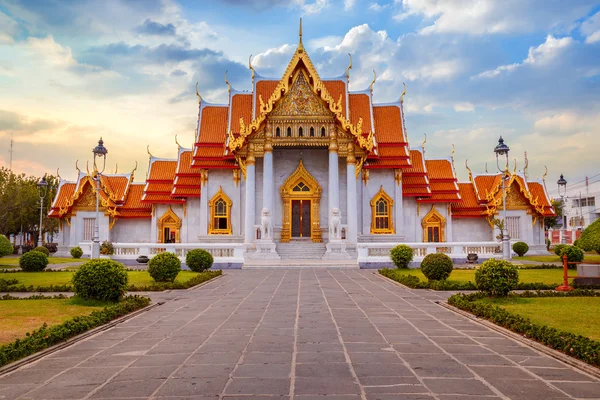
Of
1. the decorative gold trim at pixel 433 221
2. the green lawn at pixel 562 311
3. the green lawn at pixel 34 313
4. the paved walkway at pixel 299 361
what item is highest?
the decorative gold trim at pixel 433 221

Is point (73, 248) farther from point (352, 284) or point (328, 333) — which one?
point (328, 333)

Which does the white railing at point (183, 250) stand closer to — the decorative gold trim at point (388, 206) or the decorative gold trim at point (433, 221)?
the decorative gold trim at point (388, 206)

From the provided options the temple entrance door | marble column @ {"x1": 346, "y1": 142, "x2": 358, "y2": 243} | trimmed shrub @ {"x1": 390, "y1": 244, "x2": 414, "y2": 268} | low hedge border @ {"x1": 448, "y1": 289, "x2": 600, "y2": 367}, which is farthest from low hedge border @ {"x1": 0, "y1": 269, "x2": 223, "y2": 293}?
the temple entrance door

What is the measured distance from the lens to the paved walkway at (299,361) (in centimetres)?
625

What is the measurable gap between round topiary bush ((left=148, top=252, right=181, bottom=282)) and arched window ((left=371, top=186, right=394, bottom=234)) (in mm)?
18870

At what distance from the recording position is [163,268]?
742 inches

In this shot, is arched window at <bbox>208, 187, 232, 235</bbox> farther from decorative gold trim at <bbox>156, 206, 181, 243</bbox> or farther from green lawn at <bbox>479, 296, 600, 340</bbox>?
green lawn at <bbox>479, 296, 600, 340</bbox>

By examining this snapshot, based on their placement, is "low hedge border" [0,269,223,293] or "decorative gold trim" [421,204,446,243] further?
"decorative gold trim" [421,204,446,243]

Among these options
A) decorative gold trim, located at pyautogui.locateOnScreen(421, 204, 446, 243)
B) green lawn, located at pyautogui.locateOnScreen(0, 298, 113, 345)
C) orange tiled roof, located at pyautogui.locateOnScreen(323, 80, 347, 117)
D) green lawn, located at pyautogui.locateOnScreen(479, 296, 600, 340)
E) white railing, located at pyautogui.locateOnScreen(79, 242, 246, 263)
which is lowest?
green lawn, located at pyautogui.locateOnScreen(479, 296, 600, 340)

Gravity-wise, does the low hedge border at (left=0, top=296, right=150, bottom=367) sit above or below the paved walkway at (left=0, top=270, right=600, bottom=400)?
above

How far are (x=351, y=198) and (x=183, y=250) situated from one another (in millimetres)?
9989

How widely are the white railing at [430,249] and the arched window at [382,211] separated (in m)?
5.78

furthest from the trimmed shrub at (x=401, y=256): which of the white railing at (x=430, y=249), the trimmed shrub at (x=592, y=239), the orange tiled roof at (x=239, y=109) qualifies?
the orange tiled roof at (x=239, y=109)

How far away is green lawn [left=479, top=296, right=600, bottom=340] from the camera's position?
1002 cm
